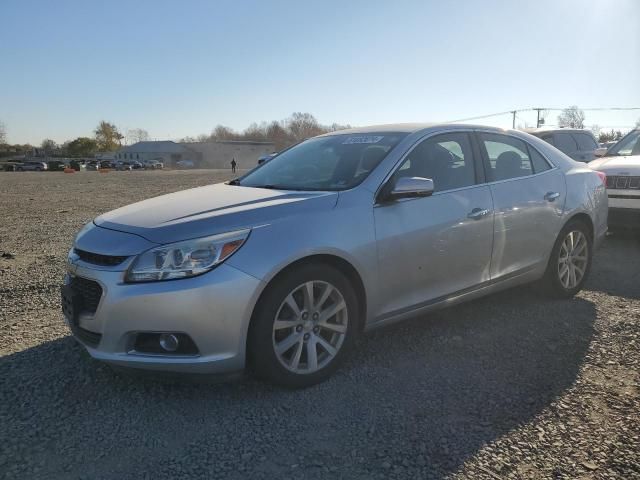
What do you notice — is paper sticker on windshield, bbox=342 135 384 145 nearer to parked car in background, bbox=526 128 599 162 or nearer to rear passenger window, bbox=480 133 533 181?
rear passenger window, bbox=480 133 533 181

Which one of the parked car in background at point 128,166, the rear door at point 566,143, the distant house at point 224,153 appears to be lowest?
the rear door at point 566,143

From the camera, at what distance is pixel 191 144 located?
12469 centimetres

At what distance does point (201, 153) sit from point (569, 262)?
121m

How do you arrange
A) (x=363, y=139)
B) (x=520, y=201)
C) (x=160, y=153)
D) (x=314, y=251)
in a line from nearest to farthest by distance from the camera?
(x=314, y=251)
(x=363, y=139)
(x=520, y=201)
(x=160, y=153)

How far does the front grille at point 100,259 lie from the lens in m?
2.95

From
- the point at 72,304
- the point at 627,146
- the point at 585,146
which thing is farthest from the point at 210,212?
the point at 585,146

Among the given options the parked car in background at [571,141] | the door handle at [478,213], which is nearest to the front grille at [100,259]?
the door handle at [478,213]

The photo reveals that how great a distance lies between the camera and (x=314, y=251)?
3.12m

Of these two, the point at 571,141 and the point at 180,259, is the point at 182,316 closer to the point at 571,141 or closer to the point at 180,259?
the point at 180,259

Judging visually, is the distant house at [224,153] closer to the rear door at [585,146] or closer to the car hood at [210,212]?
the rear door at [585,146]

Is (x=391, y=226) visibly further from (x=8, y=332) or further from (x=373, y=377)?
(x=8, y=332)

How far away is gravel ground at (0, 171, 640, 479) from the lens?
2.53 metres

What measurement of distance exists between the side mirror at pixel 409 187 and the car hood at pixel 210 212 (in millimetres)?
405

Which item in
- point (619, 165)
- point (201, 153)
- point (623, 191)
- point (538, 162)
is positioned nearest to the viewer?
point (538, 162)
